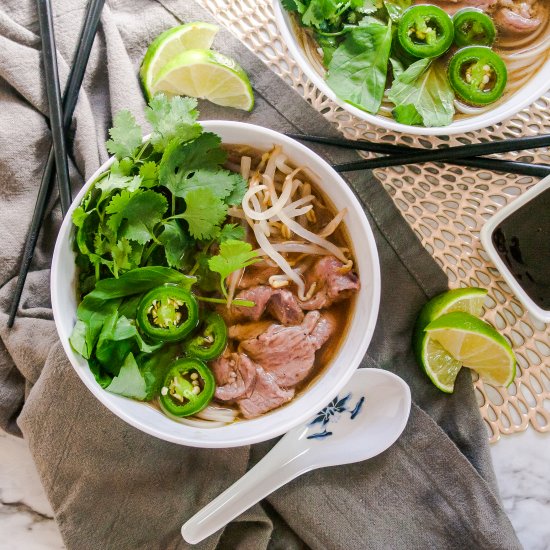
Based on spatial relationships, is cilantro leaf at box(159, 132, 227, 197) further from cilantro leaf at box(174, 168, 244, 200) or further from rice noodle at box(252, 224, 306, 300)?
rice noodle at box(252, 224, 306, 300)

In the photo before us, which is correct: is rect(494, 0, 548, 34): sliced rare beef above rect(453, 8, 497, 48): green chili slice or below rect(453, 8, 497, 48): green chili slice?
above

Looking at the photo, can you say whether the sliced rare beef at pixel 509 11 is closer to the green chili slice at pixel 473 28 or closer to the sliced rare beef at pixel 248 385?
the green chili slice at pixel 473 28

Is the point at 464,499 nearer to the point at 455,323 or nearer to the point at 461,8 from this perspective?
the point at 455,323

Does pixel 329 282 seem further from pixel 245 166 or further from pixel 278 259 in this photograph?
pixel 245 166

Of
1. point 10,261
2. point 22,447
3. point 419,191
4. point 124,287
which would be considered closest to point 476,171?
point 419,191

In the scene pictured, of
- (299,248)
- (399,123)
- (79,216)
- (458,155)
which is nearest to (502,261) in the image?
(458,155)

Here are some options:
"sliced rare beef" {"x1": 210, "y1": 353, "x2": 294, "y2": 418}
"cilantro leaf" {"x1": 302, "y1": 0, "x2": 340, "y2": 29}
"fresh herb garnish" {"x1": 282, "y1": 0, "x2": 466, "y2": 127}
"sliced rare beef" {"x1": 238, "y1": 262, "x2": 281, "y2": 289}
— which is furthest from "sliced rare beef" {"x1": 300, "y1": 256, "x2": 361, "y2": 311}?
"cilantro leaf" {"x1": 302, "y1": 0, "x2": 340, "y2": 29}
